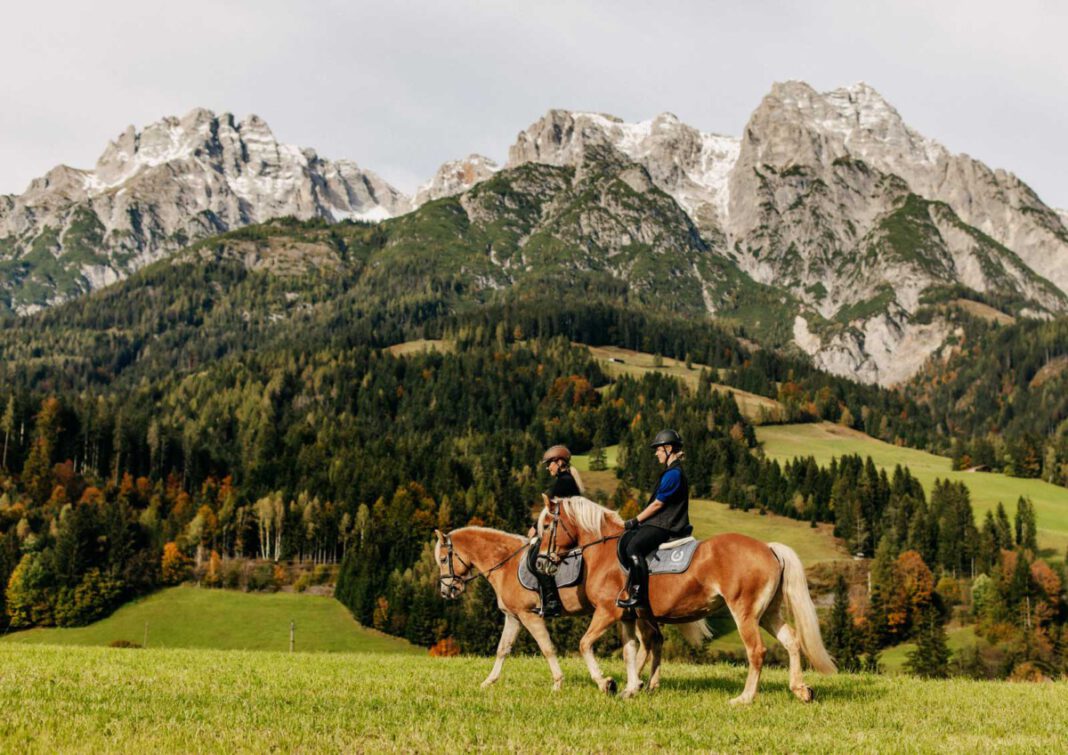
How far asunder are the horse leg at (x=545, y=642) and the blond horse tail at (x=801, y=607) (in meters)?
5.72

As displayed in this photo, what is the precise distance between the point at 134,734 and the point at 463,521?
170 meters

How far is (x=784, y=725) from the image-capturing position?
15055 mm

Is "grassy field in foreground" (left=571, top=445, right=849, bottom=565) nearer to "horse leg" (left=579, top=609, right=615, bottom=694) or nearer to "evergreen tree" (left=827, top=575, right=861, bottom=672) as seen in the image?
"evergreen tree" (left=827, top=575, right=861, bottom=672)

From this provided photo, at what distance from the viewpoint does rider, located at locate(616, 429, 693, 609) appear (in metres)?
19.3

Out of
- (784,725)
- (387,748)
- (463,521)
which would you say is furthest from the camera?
(463,521)

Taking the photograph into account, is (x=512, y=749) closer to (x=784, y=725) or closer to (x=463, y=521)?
(x=784, y=725)

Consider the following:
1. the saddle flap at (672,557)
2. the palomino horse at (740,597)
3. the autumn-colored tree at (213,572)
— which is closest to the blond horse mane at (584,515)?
the palomino horse at (740,597)

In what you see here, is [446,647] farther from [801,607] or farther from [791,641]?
[801,607]

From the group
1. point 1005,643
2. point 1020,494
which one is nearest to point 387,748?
point 1005,643

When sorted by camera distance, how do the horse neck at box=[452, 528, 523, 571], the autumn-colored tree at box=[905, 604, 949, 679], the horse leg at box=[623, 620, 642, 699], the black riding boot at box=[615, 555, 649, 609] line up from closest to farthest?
the horse leg at box=[623, 620, 642, 699], the black riding boot at box=[615, 555, 649, 609], the horse neck at box=[452, 528, 523, 571], the autumn-colored tree at box=[905, 604, 949, 679]

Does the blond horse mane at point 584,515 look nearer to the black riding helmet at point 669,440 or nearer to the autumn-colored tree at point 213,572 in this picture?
the black riding helmet at point 669,440

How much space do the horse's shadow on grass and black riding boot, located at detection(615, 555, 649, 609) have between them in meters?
2.55

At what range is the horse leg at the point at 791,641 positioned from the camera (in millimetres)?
18219

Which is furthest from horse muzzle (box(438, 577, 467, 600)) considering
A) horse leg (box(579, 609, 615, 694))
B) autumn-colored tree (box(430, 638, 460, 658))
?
autumn-colored tree (box(430, 638, 460, 658))
